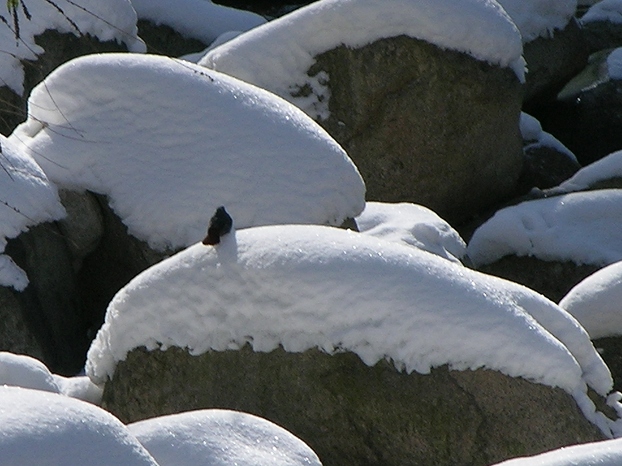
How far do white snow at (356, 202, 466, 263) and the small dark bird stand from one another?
7.63 ft

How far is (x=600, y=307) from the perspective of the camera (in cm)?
583

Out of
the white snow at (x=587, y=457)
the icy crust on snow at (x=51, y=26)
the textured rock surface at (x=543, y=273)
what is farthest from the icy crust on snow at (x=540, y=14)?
the white snow at (x=587, y=457)

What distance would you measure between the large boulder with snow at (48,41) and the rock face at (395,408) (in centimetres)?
434

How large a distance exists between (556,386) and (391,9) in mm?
4644

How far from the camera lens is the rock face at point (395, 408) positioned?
13.4 feet

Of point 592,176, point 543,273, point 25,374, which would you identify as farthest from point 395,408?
point 592,176

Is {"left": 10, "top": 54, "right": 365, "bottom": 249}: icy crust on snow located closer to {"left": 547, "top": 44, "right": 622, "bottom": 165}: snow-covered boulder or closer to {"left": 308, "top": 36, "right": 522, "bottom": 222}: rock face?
{"left": 308, "top": 36, "right": 522, "bottom": 222}: rock face

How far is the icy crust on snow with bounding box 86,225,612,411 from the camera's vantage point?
4129 millimetres

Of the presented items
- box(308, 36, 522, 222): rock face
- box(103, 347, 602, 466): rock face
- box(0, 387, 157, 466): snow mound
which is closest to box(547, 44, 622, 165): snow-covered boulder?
box(308, 36, 522, 222): rock face

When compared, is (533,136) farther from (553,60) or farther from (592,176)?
(592,176)

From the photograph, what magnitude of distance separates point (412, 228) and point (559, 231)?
1.87 meters

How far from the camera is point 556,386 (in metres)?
4.20

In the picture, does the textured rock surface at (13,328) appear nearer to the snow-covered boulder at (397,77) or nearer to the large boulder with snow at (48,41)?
the large boulder with snow at (48,41)

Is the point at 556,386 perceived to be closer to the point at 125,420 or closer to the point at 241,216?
the point at 125,420
